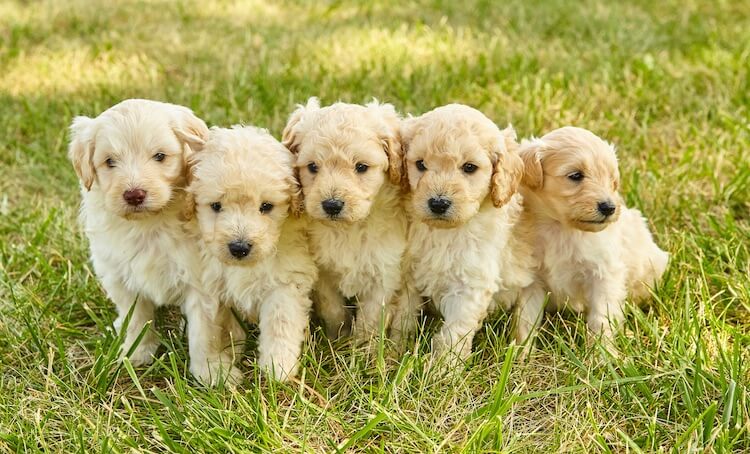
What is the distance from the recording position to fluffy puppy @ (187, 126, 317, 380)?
3504mm

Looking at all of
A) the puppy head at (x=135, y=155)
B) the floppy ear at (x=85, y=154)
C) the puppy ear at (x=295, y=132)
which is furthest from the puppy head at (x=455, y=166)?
the floppy ear at (x=85, y=154)

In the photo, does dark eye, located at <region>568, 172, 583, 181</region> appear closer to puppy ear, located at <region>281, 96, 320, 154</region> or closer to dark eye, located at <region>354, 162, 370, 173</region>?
dark eye, located at <region>354, 162, 370, 173</region>

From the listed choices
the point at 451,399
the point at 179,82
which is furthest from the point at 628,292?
the point at 179,82

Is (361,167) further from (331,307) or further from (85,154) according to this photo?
(85,154)

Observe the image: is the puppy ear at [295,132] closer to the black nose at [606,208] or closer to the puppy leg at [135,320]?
the puppy leg at [135,320]

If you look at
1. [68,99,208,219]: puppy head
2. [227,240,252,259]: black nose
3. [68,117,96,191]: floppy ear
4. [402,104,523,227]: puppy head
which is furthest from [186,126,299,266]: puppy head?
[402,104,523,227]: puppy head

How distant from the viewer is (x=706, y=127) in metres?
6.13

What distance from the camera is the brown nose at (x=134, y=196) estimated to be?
3.50m

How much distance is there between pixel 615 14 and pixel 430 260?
5621mm

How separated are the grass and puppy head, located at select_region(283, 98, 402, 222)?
77 cm

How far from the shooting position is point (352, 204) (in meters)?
3.54

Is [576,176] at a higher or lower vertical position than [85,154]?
lower

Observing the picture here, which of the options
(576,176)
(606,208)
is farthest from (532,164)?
(606,208)

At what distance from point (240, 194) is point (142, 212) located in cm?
45
